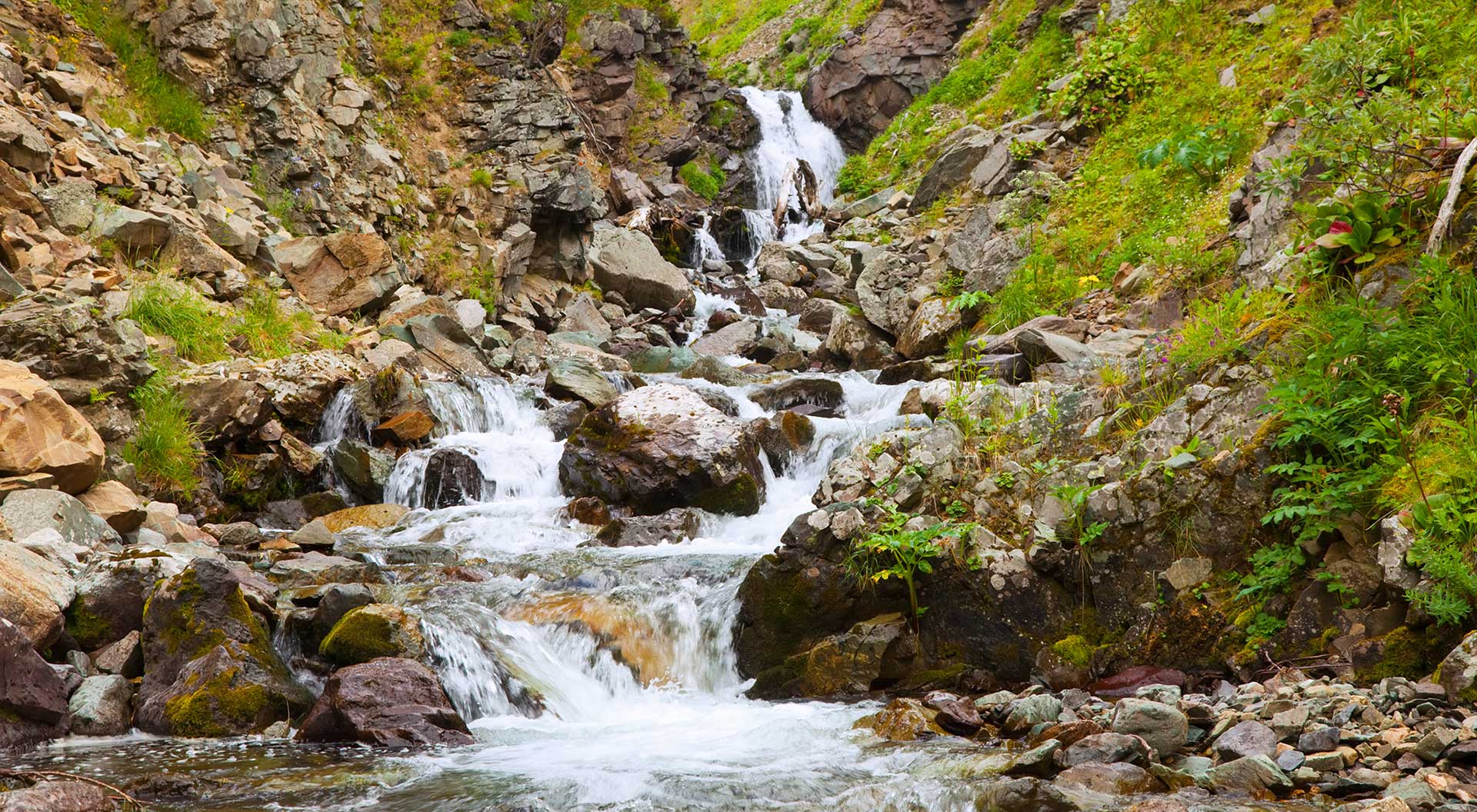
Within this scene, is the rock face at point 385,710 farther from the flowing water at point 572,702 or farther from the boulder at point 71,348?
the boulder at point 71,348

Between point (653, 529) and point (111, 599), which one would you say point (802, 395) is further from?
point (111, 599)

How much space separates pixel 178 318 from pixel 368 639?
6.99 meters

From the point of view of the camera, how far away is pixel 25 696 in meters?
4.89

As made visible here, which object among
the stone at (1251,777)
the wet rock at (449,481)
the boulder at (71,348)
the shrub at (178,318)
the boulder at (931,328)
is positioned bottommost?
the stone at (1251,777)

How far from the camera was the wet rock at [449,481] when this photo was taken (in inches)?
423

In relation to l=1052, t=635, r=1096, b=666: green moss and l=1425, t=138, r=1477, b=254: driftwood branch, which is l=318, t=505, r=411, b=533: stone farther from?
l=1425, t=138, r=1477, b=254: driftwood branch

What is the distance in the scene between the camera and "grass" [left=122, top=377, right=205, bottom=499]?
9000 millimetres

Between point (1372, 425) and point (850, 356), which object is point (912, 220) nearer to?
point (850, 356)

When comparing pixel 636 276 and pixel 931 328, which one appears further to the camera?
pixel 636 276

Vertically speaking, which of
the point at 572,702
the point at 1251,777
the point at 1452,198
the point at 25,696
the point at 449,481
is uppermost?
the point at 1452,198

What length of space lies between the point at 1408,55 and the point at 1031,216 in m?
7.35

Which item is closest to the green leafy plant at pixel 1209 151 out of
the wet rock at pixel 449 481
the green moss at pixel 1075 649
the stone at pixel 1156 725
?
the green moss at pixel 1075 649

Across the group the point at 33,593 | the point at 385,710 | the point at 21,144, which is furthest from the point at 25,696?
the point at 21,144

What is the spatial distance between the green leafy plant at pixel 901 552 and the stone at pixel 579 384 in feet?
23.7
